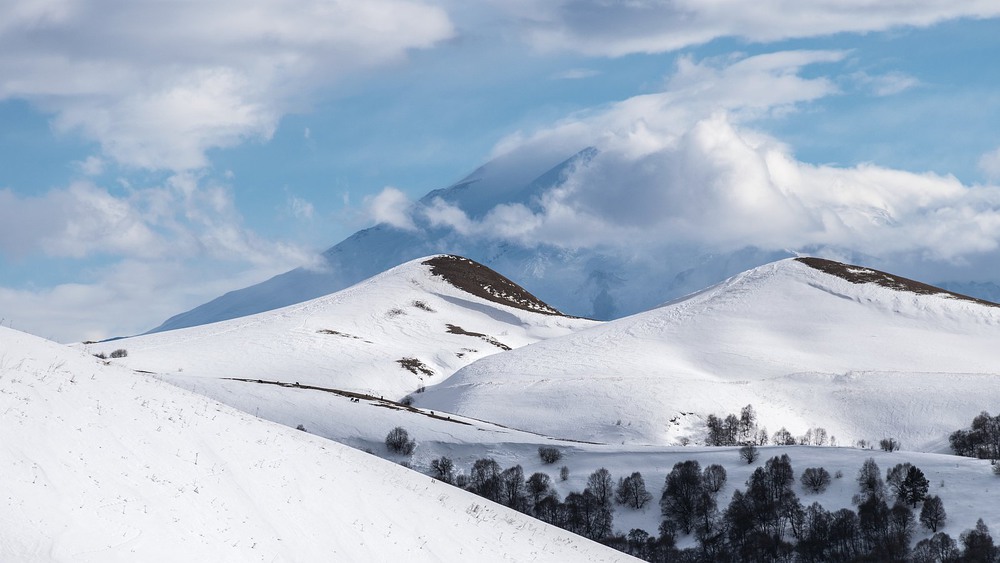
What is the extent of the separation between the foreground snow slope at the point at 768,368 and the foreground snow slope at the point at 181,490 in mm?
84154

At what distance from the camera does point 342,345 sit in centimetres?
16075

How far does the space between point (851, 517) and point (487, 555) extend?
183 ft

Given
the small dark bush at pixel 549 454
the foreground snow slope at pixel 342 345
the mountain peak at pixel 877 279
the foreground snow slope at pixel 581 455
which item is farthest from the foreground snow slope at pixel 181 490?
the mountain peak at pixel 877 279

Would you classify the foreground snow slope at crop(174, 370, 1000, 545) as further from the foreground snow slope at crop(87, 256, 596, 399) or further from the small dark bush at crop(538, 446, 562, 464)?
the foreground snow slope at crop(87, 256, 596, 399)

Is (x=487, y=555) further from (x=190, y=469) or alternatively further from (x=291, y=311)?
(x=291, y=311)

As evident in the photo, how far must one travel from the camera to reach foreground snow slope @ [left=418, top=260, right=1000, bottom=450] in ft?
379

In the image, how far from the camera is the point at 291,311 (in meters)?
194

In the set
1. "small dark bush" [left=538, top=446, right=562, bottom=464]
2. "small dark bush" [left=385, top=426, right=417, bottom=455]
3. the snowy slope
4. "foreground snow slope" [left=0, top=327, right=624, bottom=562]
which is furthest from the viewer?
"small dark bush" [left=385, top=426, right=417, bottom=455]

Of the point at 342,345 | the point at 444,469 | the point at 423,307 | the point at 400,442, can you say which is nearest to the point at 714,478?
the point at 444,469

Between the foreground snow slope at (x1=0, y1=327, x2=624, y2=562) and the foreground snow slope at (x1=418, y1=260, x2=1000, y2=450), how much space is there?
276 ft

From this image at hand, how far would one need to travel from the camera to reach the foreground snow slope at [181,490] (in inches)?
622

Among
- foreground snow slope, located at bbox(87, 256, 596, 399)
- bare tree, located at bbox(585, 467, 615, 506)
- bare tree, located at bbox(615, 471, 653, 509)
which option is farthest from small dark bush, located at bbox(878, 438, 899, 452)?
foreground snow slope, located at bbox(87, 256, 596, 399)

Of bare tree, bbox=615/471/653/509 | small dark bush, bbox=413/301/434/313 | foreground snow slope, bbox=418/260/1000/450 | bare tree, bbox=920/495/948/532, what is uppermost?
small dark bush, bbox=413/301/434/313

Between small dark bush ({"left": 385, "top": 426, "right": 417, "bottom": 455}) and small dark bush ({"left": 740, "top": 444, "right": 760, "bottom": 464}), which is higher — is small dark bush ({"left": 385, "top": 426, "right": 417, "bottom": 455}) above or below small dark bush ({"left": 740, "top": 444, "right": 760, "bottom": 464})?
above
